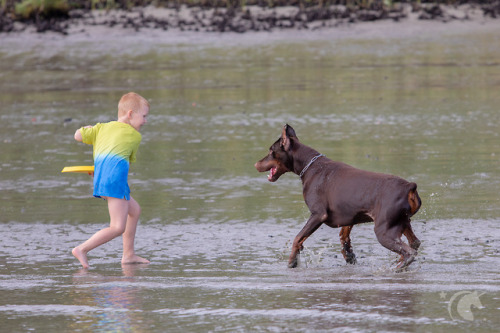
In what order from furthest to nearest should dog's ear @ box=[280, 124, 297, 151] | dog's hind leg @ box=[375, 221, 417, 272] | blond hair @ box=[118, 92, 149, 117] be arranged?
dog's ear @ box=[280, 124, 297, 151] → blond hair @ box=[118, 92, 149, 117] → dog's hind leg @ box=[375, 221, 417, 272]

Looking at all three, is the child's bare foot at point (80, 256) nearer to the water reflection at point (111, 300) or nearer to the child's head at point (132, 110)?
the water reflection at point (111, 300)

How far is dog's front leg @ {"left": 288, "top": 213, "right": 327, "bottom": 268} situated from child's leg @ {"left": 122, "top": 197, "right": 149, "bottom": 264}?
1.12 m

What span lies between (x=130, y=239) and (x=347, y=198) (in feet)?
5.59

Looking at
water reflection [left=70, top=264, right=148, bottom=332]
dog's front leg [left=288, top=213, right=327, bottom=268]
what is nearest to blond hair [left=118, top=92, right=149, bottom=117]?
water reflection [left=70, top=264, right=148, bottom=332]

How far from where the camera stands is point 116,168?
25.3ft

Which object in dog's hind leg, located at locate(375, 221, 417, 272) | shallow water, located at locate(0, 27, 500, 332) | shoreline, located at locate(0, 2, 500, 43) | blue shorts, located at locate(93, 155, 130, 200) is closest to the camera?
shallow water, located at locate(0, 27, 500, 332)

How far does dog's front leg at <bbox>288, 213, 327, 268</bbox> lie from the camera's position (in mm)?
7637

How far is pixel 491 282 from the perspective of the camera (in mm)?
6656

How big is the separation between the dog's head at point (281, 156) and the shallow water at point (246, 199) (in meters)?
0.63

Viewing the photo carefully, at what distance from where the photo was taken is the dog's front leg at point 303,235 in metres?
7.64

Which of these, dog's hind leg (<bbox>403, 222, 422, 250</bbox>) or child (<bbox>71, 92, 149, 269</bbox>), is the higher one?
child (<bbox>71, 92, 149, 269</bbox>)

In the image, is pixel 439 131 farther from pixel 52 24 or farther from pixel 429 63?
pixel 52 24

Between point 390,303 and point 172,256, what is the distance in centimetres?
240

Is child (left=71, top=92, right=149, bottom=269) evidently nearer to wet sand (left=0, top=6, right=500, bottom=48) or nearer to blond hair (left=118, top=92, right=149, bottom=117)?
blond hair (left=118, top=92, right=149, bottom=117)
